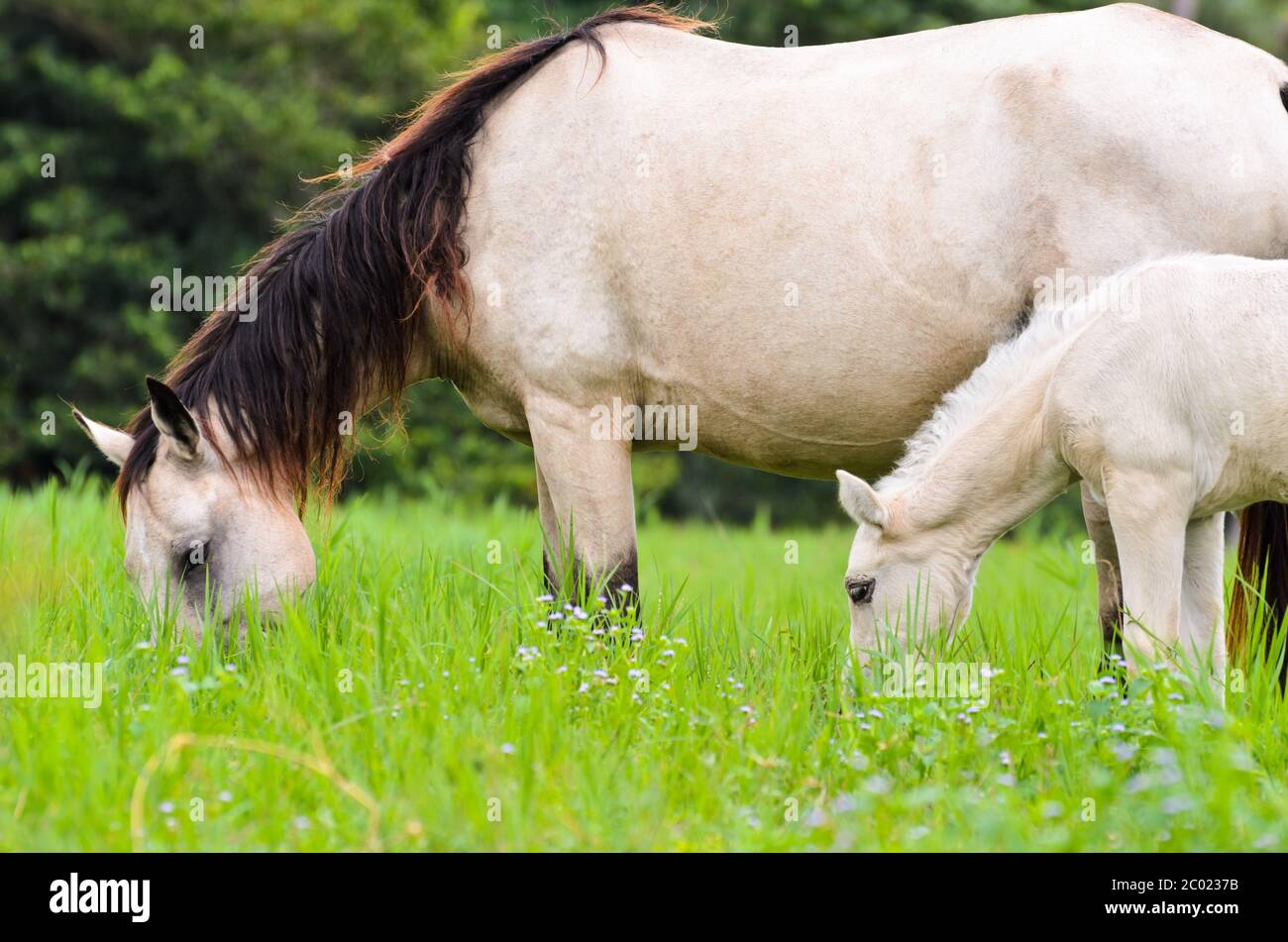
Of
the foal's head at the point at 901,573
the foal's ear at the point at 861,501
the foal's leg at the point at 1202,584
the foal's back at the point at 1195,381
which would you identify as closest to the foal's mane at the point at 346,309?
the foal's ear at the point at 861,501

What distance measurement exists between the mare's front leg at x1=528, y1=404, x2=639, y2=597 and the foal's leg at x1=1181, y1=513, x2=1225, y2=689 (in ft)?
6.78

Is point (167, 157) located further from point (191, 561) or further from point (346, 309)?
point (191, 561)

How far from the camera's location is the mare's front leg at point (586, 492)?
538 centimetres

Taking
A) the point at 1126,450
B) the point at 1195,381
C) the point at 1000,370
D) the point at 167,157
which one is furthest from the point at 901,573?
the point at 167,157

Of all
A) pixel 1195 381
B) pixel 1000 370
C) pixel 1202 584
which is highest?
pixel 1000 370

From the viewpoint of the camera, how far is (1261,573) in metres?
5.43

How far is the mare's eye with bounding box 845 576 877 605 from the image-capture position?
200 inches

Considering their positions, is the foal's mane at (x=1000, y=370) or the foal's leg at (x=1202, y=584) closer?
the foal's mane at (x=1000, y=370)

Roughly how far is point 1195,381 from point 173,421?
363 cm

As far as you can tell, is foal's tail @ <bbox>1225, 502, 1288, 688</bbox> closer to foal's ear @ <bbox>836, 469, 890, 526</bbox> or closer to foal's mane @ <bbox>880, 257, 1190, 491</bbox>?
foal's mane @ <bbox>880, 257, 1190, 491</bbox>

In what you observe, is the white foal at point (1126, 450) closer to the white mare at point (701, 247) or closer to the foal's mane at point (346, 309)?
the white mare at point (701, 247)

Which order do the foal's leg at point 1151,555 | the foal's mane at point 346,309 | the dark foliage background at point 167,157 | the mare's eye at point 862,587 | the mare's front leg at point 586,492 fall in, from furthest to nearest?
the dark foliage background at point 167,157 → the foal's mane at point 346,309 → the mare's front leg at point 586,492 → the mare's eye at point 862,587 → the foal's leg at point 1151,555

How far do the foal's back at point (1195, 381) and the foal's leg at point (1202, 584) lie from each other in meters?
0.40

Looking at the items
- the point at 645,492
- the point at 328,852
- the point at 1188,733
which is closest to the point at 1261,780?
the point at 1188,733
